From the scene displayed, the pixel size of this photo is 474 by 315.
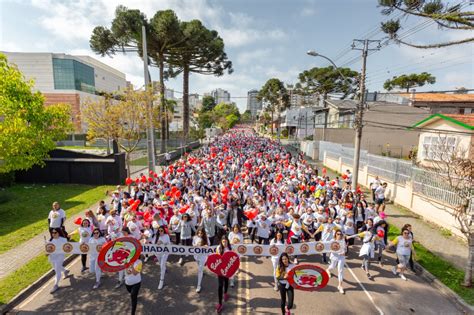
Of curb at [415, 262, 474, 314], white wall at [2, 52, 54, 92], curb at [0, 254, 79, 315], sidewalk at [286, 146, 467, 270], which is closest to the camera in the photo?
curb at [0, 254, 79, 315]

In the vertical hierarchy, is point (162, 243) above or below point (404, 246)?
above

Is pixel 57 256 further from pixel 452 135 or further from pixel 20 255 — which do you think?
pixel 452 135

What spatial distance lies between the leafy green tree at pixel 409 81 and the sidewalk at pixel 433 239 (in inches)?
1899

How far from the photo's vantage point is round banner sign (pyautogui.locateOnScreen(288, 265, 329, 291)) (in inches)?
215

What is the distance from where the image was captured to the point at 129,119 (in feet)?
55.1

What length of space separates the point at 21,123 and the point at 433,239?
60.0 feet

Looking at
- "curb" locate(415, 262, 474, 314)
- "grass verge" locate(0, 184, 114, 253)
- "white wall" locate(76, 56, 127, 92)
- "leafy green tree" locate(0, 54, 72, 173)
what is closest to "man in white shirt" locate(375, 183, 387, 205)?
"curb" locate(415, 262, 474, 314)

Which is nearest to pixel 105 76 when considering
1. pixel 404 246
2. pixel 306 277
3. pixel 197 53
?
pixel 197 53

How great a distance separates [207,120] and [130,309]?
72311 millimetres

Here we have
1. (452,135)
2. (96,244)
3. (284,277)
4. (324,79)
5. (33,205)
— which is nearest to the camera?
(284,277)

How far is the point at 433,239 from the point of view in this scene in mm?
10398

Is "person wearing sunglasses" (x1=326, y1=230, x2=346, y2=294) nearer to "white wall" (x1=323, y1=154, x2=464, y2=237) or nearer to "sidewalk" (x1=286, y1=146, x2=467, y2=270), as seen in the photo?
"sidewalk" (x1=286, y1=146, x2=467, y2=270)

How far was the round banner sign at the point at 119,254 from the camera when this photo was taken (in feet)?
20.0

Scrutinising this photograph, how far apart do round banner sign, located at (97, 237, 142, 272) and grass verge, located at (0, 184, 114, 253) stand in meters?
5.71
